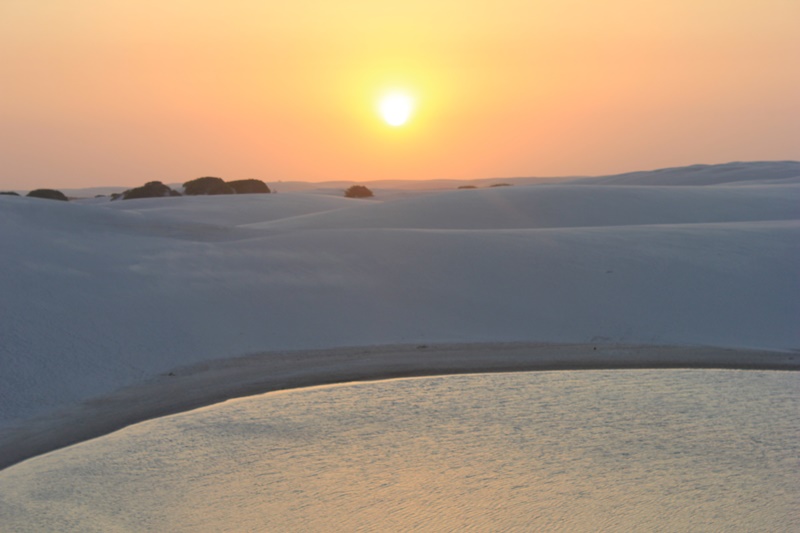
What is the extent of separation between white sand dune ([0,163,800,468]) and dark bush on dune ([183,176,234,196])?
25109 mm

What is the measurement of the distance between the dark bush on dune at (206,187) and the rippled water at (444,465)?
34376 mm

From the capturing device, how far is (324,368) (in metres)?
8.88

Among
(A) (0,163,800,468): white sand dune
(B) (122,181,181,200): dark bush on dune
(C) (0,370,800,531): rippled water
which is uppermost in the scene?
(B) (122,181,181,200): dark bush on dune

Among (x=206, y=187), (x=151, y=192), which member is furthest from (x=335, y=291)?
(x=206, y=187)

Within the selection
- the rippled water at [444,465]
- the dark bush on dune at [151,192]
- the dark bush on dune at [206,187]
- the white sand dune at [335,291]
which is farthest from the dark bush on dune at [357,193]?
the rippled water at [444,465]

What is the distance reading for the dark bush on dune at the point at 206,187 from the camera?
1620 inches

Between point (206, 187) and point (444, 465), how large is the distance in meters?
36.8

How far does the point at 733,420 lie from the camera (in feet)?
22.5

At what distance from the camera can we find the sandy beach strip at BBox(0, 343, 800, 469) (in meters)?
7.19

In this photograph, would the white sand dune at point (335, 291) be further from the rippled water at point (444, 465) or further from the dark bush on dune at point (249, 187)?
the dark bush on dune at point (249, 187)

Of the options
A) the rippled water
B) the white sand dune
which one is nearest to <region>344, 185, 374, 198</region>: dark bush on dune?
the white sand dune

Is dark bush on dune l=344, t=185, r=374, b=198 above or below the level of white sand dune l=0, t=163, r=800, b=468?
above

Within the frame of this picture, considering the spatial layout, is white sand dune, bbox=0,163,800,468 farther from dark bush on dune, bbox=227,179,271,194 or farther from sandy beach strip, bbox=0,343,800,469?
dark bush on dune, bbox=227,179,271,194

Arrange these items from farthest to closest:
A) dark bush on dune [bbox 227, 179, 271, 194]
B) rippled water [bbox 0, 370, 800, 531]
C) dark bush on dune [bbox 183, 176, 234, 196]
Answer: dark bush on dune [bbox 227, 179, 271, 194]
dark bush on dune [bbox 183, 176, 234, 196]
rippled water [bbox 0, 370, 800, 531]
